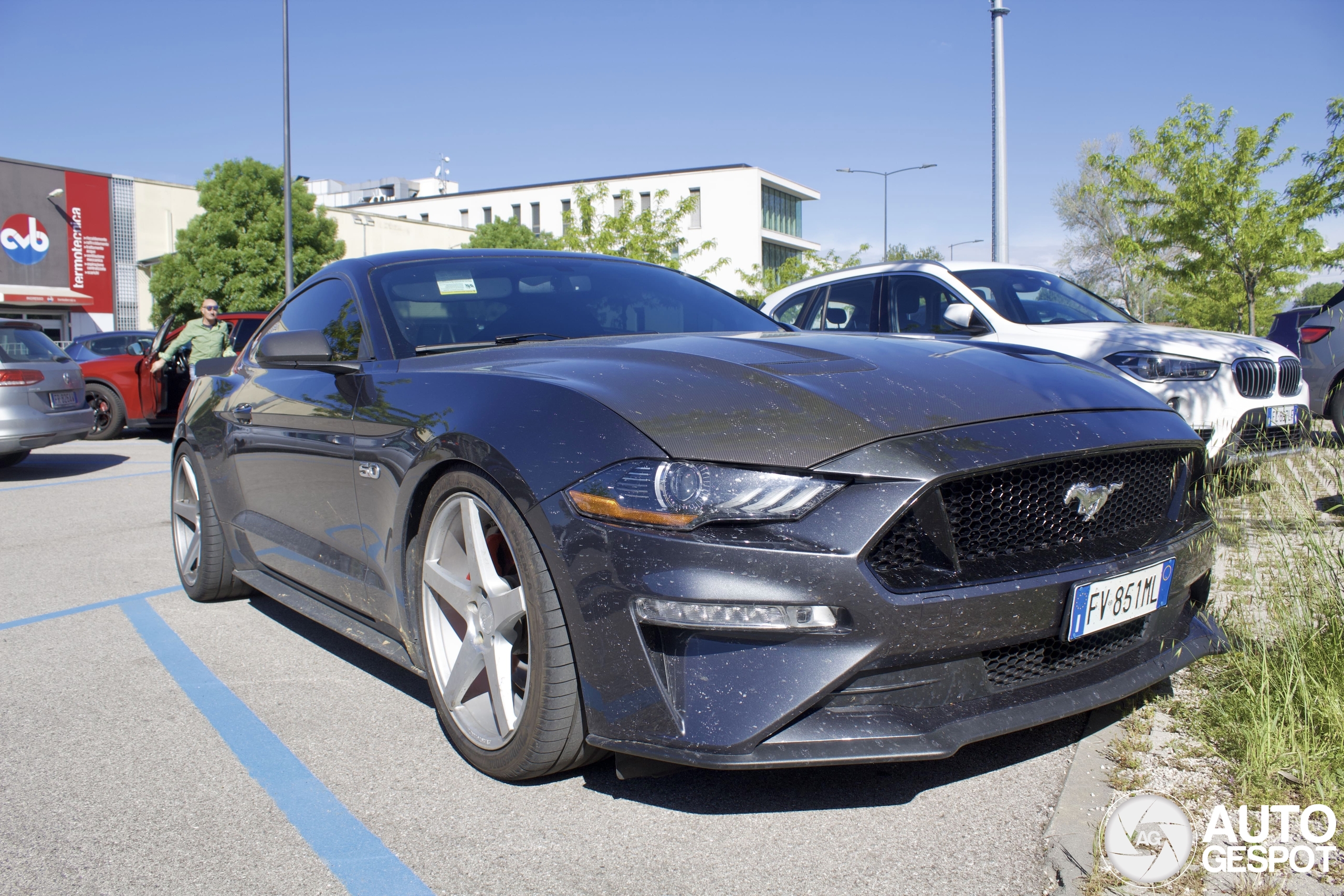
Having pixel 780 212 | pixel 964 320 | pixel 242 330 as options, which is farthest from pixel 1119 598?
Result: pixel 780 212

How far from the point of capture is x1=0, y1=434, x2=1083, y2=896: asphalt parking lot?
220cm

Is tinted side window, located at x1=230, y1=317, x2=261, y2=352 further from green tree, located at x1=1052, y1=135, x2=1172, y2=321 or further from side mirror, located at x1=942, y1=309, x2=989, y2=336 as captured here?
green tree, located at x1=1052, y1=135, x2=1172, y2=321

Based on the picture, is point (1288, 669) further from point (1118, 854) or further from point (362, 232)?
point (362, 232)

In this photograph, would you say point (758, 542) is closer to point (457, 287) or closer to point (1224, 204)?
→ point (457, 287)

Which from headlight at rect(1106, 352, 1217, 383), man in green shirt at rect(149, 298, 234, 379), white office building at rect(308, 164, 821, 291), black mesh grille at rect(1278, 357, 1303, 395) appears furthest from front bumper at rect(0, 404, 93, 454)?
white office building at rect(308, 164, 821, 291)

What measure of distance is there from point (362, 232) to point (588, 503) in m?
53.9

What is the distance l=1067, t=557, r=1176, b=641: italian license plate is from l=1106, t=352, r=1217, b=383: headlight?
4.15 m

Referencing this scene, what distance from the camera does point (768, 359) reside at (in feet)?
9.43

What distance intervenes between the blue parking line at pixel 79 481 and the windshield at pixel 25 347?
1.32 meters

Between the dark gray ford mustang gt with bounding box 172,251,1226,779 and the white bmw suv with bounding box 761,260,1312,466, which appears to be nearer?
the dark gray ford mustang gt with bounding box 172,251,1226,779

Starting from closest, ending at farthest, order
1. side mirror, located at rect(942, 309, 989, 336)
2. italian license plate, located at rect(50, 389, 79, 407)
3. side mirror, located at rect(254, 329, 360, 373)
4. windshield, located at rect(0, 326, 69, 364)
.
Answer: side mirror, located at rect(254, 329, 360, 373) → side mirror, located at rect(942, 309, 989, 336) → windshield, located at rect(0, 326, 69, 364) → italian license plate, located at rect(50, 389, 79, 407)

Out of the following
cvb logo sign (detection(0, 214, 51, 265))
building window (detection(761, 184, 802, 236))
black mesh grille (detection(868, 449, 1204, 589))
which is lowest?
black mesh grille (detection(868, 449, 1204, 589))

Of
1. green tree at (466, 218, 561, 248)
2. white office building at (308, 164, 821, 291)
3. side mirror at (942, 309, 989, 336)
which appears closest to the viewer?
side mirror at (942, 309, 989, 336)

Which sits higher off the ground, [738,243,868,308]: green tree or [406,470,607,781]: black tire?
[738,243,868,308]: green tree
